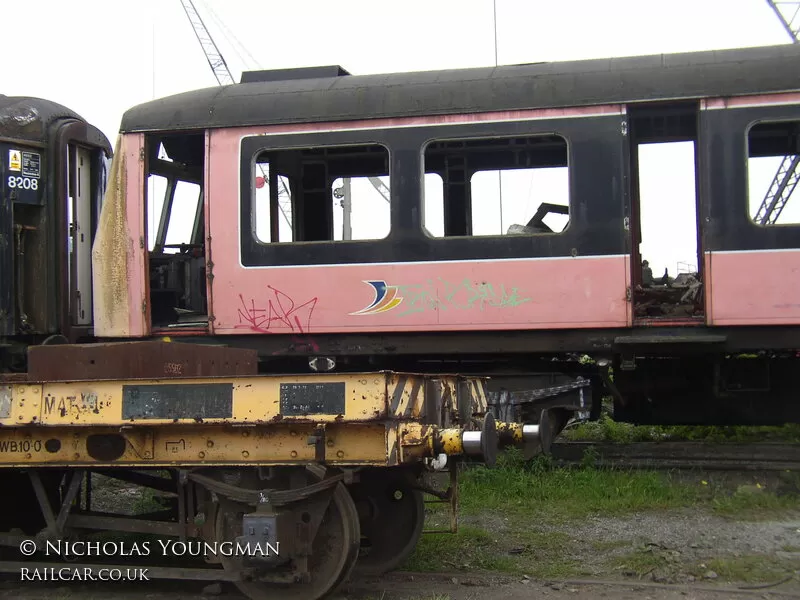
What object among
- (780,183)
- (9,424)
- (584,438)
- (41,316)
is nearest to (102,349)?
(9,424)

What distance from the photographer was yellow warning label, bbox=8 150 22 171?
7.89 m

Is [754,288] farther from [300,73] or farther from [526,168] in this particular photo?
[300,73]

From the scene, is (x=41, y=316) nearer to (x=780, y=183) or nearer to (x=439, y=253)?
(x=439, y=253)

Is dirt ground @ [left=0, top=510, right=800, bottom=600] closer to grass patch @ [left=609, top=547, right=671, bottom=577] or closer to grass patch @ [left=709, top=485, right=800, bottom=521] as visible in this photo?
grass patch @ [left=609, top=547, right=671, bottom=577]

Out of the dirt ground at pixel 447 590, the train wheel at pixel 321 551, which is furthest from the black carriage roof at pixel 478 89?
the train wheel at pixel 321 551

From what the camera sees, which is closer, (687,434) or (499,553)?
(499,553)

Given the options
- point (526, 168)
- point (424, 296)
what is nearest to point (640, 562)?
point (424, 296)

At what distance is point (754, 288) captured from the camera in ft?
23.4

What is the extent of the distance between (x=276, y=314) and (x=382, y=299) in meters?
0.95

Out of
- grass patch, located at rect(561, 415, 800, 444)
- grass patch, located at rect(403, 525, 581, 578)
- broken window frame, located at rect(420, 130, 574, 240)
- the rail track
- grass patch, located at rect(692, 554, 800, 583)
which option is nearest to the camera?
grass patch, located at rect(692, 554, 800, 583)

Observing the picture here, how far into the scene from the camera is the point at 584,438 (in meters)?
10.5

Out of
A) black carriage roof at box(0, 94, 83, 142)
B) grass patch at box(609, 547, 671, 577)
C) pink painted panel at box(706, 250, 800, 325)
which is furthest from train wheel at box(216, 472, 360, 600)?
black carriage roof at box(0, 94, 83, 142)

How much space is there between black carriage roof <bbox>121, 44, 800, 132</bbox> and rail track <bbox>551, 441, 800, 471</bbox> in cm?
332

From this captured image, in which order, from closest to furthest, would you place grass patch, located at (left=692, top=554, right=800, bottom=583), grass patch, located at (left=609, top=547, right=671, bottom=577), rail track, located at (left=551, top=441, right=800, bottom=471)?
grass patch, located at (left=692, top=554, right=800, bottom=583) → grass patch, located at (left=609, top=547, right=671, bottom=577) → rail track, located at (left=551, top=441, right=800, bottom=471)
